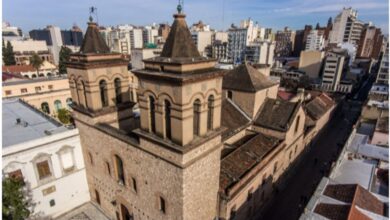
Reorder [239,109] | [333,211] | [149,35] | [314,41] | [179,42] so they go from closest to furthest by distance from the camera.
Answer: [179,42], [333,211], [239,109], [314,41], [149,35]

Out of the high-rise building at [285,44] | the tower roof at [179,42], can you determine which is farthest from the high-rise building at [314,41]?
the tower roof at [179,42]

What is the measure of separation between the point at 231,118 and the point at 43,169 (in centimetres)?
1615

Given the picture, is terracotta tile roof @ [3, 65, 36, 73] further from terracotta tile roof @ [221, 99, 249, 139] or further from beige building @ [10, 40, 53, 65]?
terracotta tile roof @ [221, 99, 249, 139]

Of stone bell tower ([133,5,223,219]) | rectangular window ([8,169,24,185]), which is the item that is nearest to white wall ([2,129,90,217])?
rectangular window ([8,169,24,185])

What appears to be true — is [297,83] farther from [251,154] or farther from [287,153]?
Result: [251,154]

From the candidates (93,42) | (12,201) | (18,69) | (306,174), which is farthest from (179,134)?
(18,69)

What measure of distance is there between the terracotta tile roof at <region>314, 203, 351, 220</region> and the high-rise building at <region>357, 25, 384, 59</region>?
12236cm

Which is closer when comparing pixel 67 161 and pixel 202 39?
pixel 67 161

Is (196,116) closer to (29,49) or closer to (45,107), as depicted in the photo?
(45,107)

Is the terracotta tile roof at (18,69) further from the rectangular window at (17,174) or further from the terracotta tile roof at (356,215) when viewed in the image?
the terracotta tile roof at (356,215)

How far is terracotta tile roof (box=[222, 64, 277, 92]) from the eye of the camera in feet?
70.7

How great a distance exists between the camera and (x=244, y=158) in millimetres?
17469

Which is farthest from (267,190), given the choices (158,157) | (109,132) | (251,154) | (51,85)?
(51,85)

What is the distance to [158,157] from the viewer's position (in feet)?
40.3
